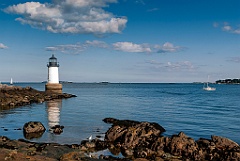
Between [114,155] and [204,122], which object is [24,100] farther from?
[114,155]

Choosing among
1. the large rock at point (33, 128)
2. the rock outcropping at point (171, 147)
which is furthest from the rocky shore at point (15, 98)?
the rock outcropping at point (171, 147)

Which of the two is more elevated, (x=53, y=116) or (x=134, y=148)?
(x=134, y=148)

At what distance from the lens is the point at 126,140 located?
2519 cm

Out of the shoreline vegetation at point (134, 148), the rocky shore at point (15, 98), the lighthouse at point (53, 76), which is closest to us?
the shoreline vegetation at point (134, 148)

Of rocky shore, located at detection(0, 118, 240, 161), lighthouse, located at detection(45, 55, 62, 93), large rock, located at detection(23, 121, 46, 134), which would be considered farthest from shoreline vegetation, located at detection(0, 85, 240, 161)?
lighthouse, located at detection(45, 55, 62, 93)

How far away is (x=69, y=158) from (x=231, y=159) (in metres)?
11.0

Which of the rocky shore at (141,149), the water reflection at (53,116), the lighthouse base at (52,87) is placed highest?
the lighthouse base at (52,87)

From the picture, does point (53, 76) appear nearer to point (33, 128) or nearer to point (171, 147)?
point (33, 128)

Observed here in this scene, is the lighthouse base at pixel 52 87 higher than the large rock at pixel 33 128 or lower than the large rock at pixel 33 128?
higher

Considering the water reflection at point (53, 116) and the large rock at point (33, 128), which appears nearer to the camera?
the large rock at point (33, 128)

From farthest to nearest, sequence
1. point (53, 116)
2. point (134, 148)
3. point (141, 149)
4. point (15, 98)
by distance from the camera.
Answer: point (15, 98) → point (53, 116) → point (134, 148) → point (141, 149)

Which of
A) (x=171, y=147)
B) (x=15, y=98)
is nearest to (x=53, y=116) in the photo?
(x=15, y=98)

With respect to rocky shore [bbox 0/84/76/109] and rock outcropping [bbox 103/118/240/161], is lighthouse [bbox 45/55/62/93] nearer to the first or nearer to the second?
rocky shore [bbox 0/84/76/109]

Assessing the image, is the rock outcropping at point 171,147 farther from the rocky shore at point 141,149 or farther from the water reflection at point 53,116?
the water reflection at point 53,116
